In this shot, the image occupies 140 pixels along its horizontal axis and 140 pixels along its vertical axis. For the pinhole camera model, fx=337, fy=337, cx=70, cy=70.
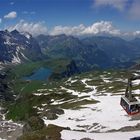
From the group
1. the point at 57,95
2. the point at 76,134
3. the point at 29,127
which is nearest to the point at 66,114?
the point at 29,127

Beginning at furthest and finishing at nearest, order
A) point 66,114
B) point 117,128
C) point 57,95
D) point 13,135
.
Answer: point 57,95 → point 13,135 → point 66,114 → point 117,128

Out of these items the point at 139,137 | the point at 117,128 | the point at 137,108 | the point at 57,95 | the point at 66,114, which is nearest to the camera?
the point at 137,108

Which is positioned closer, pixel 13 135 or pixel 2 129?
pixel 13 135

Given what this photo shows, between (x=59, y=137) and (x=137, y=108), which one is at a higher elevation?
(x=137, y=108)

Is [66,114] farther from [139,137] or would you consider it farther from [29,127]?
[139,137]

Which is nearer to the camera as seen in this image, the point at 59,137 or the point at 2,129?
the point at 59,137

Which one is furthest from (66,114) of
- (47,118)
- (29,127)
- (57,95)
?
(57,95)

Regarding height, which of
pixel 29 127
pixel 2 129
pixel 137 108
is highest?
pixel 137 108

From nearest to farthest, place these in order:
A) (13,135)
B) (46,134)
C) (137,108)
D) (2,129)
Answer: (137,108) < (46,134) < (13,135) < (2,129)

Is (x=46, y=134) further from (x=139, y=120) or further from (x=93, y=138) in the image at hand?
(x=139, y=120)
